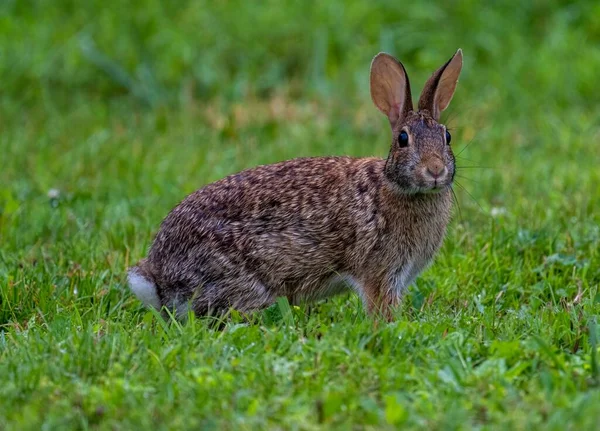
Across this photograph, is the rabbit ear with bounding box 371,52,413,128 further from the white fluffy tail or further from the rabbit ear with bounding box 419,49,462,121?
the white fluffy tail

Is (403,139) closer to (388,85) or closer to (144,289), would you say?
(388,85)

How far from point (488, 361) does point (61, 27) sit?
792 centimetres

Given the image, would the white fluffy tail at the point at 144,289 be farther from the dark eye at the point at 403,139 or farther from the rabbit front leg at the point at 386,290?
the dark eye at the point at 403,139

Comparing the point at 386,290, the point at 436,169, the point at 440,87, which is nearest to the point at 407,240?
the point at 386,290

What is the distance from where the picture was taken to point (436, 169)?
16.7 feet

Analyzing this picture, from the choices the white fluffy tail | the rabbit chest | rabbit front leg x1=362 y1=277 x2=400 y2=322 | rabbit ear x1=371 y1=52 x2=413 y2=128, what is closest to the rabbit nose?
the rabbit chest

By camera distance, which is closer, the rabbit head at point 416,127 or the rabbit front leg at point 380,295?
the rabbit head at point 416,127

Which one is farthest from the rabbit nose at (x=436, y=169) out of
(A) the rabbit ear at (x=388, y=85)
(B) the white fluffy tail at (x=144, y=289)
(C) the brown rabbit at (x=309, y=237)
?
(B) the white fluffy tail at (x=144, y=289)

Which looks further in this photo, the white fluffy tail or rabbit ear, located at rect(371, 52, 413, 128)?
rabbit ear, located at rect(371, 52, 413, 128)

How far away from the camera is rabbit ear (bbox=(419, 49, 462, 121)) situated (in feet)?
17.6

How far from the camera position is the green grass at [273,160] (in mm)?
3984

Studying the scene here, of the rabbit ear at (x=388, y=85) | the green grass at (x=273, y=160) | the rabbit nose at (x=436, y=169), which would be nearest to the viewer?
the green grass at (x=273, y=160)

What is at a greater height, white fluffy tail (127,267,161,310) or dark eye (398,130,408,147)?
dark eye (398,130,408,147)

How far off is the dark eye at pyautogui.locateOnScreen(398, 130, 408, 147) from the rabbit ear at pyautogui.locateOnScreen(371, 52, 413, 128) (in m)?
0.23
